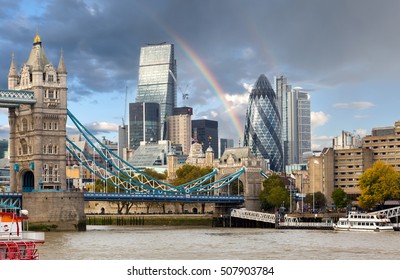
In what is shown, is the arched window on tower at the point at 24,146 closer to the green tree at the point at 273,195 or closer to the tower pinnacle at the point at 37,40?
the tower pinnacle at the point at 37,40

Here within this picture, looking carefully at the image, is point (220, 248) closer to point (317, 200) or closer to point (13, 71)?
point (13, 71)

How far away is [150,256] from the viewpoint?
163 feet

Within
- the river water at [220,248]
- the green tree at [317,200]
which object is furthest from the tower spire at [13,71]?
the green tree at [317,200]

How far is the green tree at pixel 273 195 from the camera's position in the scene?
117562mm

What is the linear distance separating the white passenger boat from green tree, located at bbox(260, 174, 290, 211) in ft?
98.1

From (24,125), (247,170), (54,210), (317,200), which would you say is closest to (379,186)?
(317,200)

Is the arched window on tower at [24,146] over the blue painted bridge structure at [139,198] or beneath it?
over

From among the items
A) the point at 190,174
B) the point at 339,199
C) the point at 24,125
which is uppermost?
the point at 24,125

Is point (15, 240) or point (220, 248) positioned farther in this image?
point (220, 248)

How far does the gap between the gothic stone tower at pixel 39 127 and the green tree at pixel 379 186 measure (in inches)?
1370

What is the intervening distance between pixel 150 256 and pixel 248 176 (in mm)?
78687

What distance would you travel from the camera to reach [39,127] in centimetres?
8981

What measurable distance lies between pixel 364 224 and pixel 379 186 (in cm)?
2069
